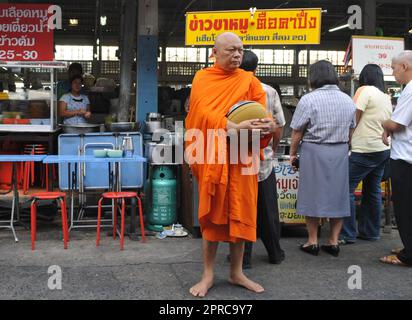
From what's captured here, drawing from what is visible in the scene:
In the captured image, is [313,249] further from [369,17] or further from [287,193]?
[369,17]

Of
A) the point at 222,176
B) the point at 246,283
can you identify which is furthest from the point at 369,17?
the point at 222,176

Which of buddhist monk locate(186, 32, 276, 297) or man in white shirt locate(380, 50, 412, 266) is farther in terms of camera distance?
man in white shirt locate(380, 50, 412, 266)

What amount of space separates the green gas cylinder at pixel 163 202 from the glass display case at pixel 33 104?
1.88m

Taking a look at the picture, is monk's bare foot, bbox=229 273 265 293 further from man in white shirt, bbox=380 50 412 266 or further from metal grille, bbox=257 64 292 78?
metal grille, bbox=257 64 292 78

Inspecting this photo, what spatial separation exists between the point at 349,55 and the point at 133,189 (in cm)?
350

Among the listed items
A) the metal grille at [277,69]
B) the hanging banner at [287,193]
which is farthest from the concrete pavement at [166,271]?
the metal grille at [277,69]

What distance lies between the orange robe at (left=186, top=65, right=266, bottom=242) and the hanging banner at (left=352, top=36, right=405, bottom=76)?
3819 mm

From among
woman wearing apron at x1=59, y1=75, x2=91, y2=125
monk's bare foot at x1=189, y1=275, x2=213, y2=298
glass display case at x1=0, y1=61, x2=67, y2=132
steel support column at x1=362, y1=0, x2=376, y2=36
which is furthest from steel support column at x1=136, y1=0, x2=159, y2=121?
steel support column at x1=362, y1=0, x2=376, y2=36

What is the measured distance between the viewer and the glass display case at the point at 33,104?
657cm

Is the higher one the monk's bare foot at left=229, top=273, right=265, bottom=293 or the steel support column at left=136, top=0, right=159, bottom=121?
the steel support column at left=136, top=0, right=159, bottom=121

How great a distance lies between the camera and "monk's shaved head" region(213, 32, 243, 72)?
348 cm

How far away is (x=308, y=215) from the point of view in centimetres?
468
